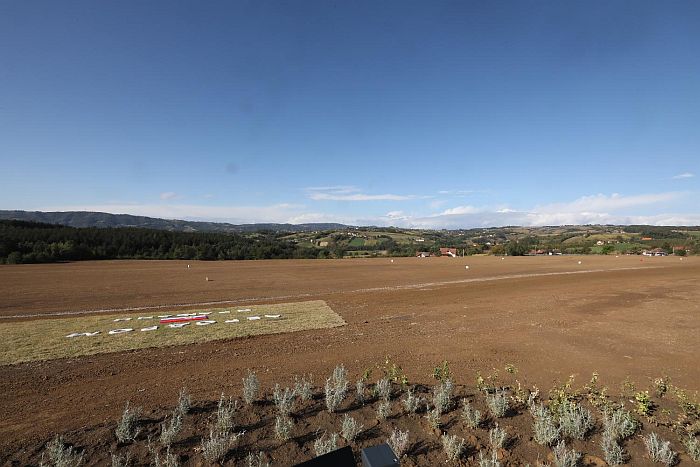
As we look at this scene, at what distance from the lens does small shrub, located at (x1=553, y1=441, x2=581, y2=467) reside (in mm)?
4227

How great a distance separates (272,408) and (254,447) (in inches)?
47.2

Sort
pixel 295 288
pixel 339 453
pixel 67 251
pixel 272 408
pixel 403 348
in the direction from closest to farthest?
1. pixel 339 453
2. pixel 272 408
3. pixel 403 348
4. pixel 295 288
5. pixel 67 251

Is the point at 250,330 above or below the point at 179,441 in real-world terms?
below

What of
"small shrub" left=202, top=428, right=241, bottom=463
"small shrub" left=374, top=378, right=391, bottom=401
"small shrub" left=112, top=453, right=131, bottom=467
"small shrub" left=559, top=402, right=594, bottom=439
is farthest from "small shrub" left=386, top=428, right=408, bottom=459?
"small shrub" left=112, top=453, right=131, bottom=467

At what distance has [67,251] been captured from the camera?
51906mm

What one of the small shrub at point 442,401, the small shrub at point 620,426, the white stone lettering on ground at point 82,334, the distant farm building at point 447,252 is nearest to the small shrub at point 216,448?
the small shrub at point 442,401

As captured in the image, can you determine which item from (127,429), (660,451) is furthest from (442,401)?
(127,429)

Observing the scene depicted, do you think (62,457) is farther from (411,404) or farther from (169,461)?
(411,404)

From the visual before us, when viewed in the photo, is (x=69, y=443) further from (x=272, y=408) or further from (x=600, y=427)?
(x=600, y=427)

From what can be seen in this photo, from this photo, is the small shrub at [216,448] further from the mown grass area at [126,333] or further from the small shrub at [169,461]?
the mown grass area at [126,333]

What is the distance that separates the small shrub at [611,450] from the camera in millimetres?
4461

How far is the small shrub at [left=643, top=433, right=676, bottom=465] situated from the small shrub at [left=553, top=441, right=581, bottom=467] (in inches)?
39.0

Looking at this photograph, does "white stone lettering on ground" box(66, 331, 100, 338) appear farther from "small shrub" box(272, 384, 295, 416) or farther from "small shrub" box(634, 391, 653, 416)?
"small shrub" box(634, 391, 653, 416)

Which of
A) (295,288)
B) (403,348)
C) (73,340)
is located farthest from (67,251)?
(403,348)
